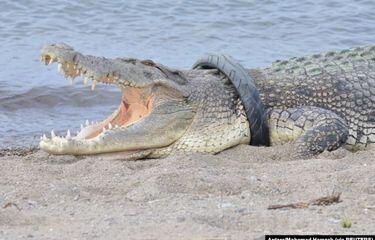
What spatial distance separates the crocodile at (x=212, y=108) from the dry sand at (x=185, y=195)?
0.21 meters

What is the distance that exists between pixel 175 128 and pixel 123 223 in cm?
250

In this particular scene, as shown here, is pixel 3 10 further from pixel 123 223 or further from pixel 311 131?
pixel 123 223

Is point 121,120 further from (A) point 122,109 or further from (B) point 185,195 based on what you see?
(B) point 185,195

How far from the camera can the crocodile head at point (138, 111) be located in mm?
6961

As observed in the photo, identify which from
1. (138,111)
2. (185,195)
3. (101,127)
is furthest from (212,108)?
(185,195)

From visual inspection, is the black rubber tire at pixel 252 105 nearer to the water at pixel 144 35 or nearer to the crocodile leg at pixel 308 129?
the crocodile leg at pixel 308 129

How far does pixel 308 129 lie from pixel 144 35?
6669mm

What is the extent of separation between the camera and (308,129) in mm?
7387

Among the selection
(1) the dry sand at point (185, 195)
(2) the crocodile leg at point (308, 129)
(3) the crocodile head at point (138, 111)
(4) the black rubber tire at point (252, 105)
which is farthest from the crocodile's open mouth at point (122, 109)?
(2) the crocodile leg at point (308, 129)

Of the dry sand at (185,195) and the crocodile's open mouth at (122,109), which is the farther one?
the crocodile's open mouth at (122,109)

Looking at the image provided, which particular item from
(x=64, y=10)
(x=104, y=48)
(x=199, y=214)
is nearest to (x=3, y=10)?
(x=64, y=10)

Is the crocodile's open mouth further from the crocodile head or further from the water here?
the water

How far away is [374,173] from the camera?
6055 millimetres

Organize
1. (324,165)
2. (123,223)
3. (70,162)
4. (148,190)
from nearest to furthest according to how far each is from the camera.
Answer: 1. (123,223)
2. (148,190)
3. (324,165)
4. (70,162)
